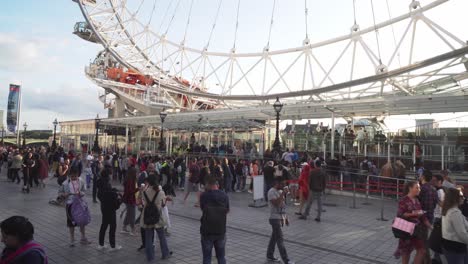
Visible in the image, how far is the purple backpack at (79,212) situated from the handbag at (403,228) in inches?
245

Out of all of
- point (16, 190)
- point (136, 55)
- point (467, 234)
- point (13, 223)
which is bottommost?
point (16, 190)

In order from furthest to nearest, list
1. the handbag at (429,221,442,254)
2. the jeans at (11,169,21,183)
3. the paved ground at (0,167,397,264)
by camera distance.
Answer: the jeans at (11,169,21,183), the paved ground at (0,167,397,264), the handbag at (429,221,442,254)

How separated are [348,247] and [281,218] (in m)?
2.31

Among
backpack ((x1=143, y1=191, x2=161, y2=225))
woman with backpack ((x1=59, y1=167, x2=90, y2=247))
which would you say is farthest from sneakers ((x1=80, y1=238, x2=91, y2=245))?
backpack ((x1=143, y1=191, x2=161, y2=225))

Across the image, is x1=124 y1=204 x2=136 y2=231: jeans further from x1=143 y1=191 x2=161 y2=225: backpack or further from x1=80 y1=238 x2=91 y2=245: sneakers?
x1=143 y1=191 x2=161 y2=225: backpack

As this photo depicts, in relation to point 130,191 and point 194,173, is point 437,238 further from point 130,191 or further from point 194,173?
point 194,173

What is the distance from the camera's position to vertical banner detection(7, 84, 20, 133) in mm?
37006

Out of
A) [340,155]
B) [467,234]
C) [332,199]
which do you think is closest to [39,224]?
[467,234]

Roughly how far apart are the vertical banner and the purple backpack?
3432cm

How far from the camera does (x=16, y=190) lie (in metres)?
16.5

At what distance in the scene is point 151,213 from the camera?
22.5 feet

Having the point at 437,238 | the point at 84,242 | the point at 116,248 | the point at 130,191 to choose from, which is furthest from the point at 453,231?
the point at 84,242

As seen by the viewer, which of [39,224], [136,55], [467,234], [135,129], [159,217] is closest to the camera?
[467,234]

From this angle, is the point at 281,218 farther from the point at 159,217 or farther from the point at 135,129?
the point at 135,129
